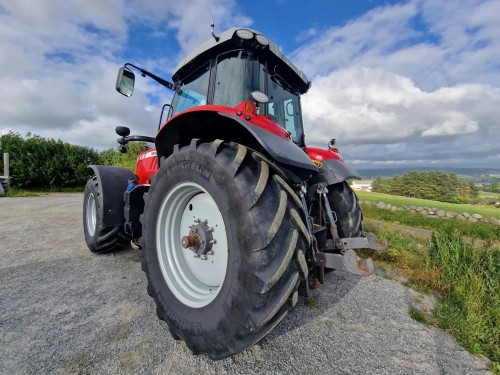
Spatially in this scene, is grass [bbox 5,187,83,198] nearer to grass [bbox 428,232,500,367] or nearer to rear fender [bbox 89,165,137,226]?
rear fender [bbox 89,165,137,226]

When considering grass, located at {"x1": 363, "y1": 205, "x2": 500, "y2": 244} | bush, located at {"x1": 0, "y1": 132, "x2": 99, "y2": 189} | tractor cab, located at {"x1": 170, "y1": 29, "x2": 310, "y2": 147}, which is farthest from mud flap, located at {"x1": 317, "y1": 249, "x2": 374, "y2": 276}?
bush, located at {"x1": 0, "y1": 132, "x2": 99, "y2": 189}

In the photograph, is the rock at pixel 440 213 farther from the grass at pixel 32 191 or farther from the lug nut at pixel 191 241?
the grass at pixel 32 191

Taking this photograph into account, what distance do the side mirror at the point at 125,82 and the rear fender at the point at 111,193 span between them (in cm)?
97

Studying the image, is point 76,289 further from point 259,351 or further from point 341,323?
point 341,323

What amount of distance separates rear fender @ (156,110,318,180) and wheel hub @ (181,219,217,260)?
632 millimetres

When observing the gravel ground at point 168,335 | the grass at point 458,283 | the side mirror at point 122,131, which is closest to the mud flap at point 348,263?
the gravel ground at point 168,335

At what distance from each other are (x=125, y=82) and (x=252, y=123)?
193cm

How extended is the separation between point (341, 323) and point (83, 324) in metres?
1.83

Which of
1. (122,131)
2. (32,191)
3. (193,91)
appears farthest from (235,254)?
(32,191)

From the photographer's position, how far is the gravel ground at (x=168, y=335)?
148 centimetres

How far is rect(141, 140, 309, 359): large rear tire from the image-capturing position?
1.25 metres

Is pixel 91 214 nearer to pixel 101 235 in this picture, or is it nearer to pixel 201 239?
pixel 101 235

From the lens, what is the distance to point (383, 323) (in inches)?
77.7

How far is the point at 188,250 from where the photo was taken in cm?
195
